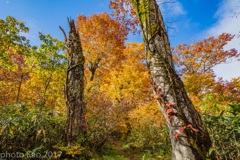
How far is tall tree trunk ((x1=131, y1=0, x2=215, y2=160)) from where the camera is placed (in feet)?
7.97

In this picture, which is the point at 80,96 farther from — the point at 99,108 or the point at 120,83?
the point at 120,83

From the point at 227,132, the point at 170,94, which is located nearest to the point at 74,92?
the point at 170,94

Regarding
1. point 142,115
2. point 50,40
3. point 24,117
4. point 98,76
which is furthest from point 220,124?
point 98,76

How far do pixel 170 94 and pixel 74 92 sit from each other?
2.92 m

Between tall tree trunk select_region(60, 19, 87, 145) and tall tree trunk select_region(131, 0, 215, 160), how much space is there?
8.23ft

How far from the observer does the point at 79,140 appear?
4449 millimetres

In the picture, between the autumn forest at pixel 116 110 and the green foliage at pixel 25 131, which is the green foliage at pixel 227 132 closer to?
the autumn forest at pixel 116 110

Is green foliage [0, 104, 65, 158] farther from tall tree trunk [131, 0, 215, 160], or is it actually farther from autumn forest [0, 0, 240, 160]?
tall tree trunk [131, 0, 215, 160]

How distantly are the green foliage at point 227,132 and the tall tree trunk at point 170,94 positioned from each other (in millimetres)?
510

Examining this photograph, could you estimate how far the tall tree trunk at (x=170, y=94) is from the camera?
2428 millimetres

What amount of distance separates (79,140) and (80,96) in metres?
1.15

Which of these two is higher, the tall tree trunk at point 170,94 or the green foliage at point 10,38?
the green foliage at point 10,38

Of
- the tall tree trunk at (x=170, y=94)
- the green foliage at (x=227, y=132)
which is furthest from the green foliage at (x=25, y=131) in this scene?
the green foliage at (x=227, y=132)

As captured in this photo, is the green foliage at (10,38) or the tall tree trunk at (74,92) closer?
the tall tree trunk at (74,92)
